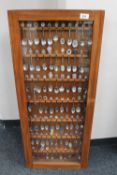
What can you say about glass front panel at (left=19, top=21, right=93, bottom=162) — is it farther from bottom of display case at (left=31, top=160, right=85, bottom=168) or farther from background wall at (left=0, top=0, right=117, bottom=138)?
background wall at (left=0, top=0, right=117, bottom=138)

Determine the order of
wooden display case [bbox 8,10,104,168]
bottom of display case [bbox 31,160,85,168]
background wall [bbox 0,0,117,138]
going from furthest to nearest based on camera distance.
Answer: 1. bottom of display case [bbox 31,160,85,168]
2. background wall [bbox 0,0,117,138]
3. wooden display case [bbox 8,10,104,168]

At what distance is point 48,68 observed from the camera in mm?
1492

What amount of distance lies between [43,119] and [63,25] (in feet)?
2.56

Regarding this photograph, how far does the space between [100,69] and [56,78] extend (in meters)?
0.42

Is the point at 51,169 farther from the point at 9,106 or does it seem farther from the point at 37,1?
the point at 37,1

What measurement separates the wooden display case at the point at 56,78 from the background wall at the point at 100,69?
192 millimetres

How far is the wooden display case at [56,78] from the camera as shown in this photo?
4.27ft

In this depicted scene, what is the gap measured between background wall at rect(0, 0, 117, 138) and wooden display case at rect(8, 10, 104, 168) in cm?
19

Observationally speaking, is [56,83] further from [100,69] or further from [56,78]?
[100,69]

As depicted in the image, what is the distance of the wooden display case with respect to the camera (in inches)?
51.3

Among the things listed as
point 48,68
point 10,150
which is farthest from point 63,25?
point 10,150

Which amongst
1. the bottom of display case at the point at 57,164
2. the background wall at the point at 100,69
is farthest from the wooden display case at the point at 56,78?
the background wall at the point at 100,69

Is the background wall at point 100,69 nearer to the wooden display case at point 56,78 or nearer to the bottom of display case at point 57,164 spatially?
the wooden display case at point 56,78

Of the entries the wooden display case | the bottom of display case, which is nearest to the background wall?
the wooden display case
